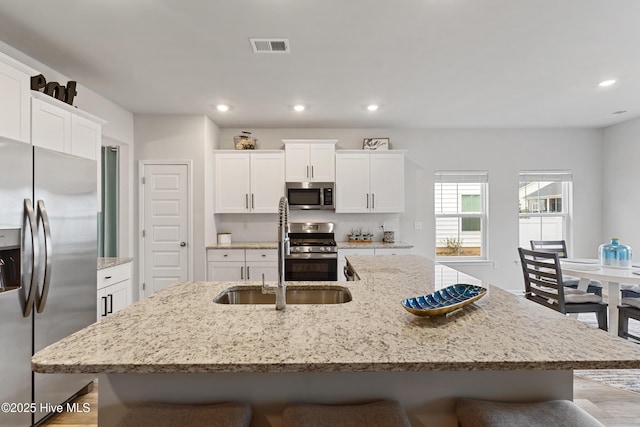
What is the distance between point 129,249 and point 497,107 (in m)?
5.07

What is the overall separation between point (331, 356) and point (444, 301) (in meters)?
0.70

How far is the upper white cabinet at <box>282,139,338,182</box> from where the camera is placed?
475 centimetres

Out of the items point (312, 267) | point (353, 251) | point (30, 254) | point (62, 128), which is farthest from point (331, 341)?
point (353, 251)

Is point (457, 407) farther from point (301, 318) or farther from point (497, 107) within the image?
point (497, 107)

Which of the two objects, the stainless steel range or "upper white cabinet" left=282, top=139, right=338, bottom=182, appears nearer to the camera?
the stainless steel range

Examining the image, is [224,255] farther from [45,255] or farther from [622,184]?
[622,184]

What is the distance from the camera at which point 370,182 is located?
190 inches

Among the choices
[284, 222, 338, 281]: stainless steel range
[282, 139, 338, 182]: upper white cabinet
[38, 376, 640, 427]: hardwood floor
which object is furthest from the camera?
[282, 139, 338, 182]: upper white cabinet

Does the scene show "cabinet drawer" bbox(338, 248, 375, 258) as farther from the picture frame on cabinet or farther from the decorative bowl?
the decorative bowl

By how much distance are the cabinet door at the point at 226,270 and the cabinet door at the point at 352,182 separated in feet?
5.33

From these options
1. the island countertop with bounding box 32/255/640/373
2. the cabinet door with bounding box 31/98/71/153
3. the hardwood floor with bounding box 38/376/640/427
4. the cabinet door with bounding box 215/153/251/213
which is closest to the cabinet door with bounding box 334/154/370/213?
the cabinet door with bounding box 215/153/251/213

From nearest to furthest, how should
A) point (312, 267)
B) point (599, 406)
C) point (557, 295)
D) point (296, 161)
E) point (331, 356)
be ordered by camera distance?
point (331, 356)
point (599, 406)
point (557, 295)
point (312, 267)
point (296, 161)

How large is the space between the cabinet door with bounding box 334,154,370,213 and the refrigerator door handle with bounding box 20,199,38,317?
3465 mm

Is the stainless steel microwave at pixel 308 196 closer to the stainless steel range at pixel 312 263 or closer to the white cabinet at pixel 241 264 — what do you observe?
the stainless steel range at pixel 312 263
